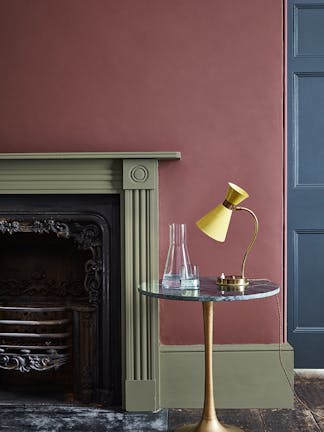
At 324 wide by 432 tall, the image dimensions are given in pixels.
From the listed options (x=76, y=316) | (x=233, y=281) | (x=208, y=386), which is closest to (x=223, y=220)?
(x=233, y=281)

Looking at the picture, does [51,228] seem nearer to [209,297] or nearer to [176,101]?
[176,101]

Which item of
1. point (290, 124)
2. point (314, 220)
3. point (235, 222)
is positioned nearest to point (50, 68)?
point (235, 222)

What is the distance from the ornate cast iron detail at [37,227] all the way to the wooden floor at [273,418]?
1052mm

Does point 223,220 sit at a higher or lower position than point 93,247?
higher

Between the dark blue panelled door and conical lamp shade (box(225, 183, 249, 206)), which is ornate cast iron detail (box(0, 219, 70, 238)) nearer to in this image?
conical lamp shade (box(225, 183, 249, 206))

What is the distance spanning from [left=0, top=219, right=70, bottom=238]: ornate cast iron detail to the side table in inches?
23.1

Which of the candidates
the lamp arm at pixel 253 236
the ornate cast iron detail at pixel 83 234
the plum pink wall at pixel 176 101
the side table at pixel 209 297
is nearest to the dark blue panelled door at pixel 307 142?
the plum pink wall at pixel 176 101

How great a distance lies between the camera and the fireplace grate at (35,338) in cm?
289

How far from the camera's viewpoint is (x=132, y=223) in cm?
282

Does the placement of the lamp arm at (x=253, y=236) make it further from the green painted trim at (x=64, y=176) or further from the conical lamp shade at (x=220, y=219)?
the green painted trim at (x=64, y=176)

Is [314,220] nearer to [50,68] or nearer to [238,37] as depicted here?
[238,37]

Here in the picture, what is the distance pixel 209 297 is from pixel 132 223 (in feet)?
2.46

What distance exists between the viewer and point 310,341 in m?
3.50

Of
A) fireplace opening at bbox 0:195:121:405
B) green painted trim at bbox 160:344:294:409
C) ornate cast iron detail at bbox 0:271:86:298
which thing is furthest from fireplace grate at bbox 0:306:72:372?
green painted trim at bbox 160:344:294:409
